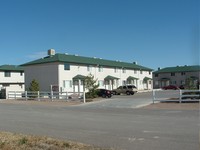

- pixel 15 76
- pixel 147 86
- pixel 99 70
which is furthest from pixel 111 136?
pixel 147 86

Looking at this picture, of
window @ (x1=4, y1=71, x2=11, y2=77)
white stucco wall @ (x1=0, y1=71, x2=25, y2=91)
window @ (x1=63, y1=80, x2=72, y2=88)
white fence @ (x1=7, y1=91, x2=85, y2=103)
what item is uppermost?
window @ (x1=4, y1=71, x2=11, y2=77)

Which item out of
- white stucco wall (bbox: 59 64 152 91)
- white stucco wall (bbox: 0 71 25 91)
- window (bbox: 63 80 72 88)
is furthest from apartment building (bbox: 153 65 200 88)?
window (bbox: 63 80 72 88)

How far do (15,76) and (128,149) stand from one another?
59.8 meters

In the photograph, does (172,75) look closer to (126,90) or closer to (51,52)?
(126,90)

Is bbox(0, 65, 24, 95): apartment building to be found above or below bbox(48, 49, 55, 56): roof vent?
below

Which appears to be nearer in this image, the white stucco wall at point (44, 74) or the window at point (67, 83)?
the white stucco wall at point (44, 74)

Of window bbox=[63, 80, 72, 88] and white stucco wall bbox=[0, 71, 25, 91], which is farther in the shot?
white stucco wall bbox=[0, 71, 25, 91]

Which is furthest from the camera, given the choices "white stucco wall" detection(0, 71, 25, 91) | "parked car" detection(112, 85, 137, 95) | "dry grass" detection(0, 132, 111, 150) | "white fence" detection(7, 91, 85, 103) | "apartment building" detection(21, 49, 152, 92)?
"white stucco wall" detection(0, 71, 25, 91)

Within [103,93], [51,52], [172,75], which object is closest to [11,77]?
[51,52]

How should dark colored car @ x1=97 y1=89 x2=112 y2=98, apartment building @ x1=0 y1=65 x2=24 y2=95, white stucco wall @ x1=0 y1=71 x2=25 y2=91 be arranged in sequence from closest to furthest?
dark colored car @ x1=97 y1=89 x2=112 y2=98
white stucco wall @ x1=0 y1=71 x2=25 y2=91
apartment building @ x1=0 y1=65 x2=24 y2=95

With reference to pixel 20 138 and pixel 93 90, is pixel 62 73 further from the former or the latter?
pixel 20 138

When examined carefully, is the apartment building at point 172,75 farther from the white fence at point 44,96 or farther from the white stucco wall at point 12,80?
the white fence at point 44,96

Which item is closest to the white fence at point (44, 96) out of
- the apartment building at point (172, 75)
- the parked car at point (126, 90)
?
the parked car at point (126, 90)

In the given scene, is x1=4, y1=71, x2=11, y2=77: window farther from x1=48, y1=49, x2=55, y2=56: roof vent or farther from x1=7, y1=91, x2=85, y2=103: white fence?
x1=7, y1=91, x2=85, y2=103: white fence
